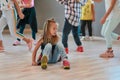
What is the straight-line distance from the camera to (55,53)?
3.08 meters

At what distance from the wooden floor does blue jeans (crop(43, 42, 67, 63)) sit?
3.4 inches

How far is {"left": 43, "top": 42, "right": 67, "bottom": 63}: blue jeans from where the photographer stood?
9.84 ft

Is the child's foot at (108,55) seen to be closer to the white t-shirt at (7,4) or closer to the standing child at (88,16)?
the white t-shirt at (7,4)

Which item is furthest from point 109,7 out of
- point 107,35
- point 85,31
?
point 85,31

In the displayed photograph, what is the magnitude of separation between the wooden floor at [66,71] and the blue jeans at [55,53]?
85 millimetres

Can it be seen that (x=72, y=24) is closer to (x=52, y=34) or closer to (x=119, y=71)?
(x=52, y=34)

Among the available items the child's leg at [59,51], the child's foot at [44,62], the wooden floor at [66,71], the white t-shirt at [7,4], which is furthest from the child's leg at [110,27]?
the white t-shirt at [7,4]

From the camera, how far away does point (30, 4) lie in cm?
441

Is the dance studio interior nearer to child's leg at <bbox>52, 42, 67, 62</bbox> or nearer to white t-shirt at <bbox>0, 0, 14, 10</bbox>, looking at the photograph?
child's leg at <bbox>52, 42, 67, 62</bbox>

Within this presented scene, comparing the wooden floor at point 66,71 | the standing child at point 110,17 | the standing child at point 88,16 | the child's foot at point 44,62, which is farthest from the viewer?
the standing child at point 88,16

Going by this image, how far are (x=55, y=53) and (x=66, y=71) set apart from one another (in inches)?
12.3

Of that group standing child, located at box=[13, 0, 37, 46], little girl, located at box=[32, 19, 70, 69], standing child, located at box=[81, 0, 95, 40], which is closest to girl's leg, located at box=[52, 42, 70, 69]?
little girl, located at box=[32, 19, 70, 69]

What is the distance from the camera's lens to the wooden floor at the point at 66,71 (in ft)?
8.67

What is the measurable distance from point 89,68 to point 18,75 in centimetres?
75
